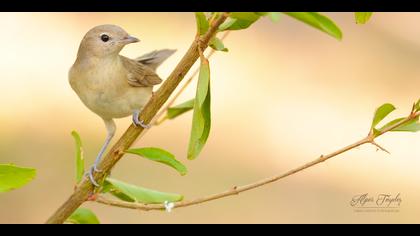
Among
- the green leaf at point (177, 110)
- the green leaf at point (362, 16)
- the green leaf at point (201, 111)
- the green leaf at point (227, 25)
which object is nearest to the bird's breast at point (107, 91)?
the green leaf at point (177, 110)

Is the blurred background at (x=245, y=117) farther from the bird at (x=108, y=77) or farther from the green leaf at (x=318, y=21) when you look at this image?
the green leaf at (x=318, y=21)

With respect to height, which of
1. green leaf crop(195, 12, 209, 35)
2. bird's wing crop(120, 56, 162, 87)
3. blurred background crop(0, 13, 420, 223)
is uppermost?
blurred background crop(0, 13, 420, 223)

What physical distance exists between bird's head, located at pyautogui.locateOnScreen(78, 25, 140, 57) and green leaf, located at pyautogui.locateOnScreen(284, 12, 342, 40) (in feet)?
9.77

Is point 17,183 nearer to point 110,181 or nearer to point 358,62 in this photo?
point 110,181

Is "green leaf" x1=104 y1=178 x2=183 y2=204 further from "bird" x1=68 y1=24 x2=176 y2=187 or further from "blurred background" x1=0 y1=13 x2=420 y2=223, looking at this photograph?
"blurred background" x1=0 y1=13 x2=420 y2=223

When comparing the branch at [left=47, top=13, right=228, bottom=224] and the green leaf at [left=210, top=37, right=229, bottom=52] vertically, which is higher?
the green leaf at [left=210, top=37, right=229, bottom=52]

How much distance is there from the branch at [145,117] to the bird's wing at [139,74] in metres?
2.28

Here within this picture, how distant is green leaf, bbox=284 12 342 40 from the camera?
1524 mm

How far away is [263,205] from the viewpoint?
852cm

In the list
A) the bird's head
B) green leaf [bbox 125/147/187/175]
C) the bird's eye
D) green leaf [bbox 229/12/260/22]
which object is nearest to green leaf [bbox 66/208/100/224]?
green leaf [bbox 125/147/187/175]

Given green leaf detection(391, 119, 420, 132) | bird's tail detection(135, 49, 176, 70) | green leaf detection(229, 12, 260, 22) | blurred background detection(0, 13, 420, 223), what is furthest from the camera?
blurred background detection(0, 13, 420, 223)

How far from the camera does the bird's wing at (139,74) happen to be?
4559 mm

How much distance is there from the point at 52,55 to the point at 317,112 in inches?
174

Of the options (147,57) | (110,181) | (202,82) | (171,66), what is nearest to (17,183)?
(110,181)
